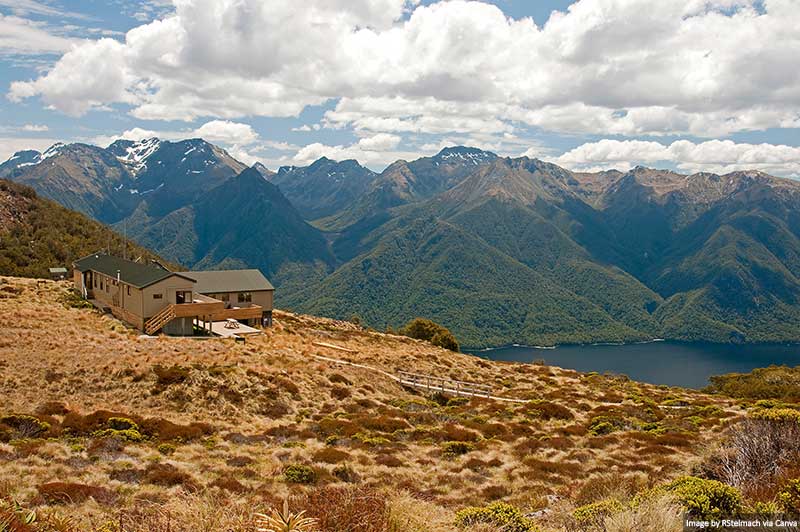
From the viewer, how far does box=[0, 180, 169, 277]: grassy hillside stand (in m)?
107

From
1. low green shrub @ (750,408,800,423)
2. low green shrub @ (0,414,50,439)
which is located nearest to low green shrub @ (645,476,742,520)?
low green shrub @ (750,408,800,423)

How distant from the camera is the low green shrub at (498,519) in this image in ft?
35.6

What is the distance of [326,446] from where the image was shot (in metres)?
23.2

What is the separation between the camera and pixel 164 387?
3027cm

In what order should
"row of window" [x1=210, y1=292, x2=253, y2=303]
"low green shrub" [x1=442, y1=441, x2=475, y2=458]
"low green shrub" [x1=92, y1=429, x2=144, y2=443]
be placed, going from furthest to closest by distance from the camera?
"row of window" [x1=210, y1=292, x2=253, y2=303] → "low green shrub" [x1=442, y1=441, x2=475, y2=458] → "low green shrub" [x1=92, y1=429, x2=144, y2=443]

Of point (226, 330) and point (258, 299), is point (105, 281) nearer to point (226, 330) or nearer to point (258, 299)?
point (226, 330)

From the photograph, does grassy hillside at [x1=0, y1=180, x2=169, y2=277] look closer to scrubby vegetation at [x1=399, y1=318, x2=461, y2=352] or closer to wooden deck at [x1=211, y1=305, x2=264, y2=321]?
wooden deck at [x1=211, y1=305, x2=264, y2=321]

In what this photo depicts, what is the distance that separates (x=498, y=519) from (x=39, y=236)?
476 feet

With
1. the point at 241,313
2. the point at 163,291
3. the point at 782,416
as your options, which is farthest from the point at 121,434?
the point at 241,313

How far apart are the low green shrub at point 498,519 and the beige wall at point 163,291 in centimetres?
4297

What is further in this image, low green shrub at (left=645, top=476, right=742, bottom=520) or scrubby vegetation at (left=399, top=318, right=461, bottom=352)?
scrubby vegetation at (left=399, top=318, right=461, bottom=352)

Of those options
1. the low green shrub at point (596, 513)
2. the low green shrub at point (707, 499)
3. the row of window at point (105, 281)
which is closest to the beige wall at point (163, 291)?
the row of window at point (105, 281)

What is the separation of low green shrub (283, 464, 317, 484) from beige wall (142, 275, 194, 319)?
34751mm

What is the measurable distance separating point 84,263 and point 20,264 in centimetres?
5837
